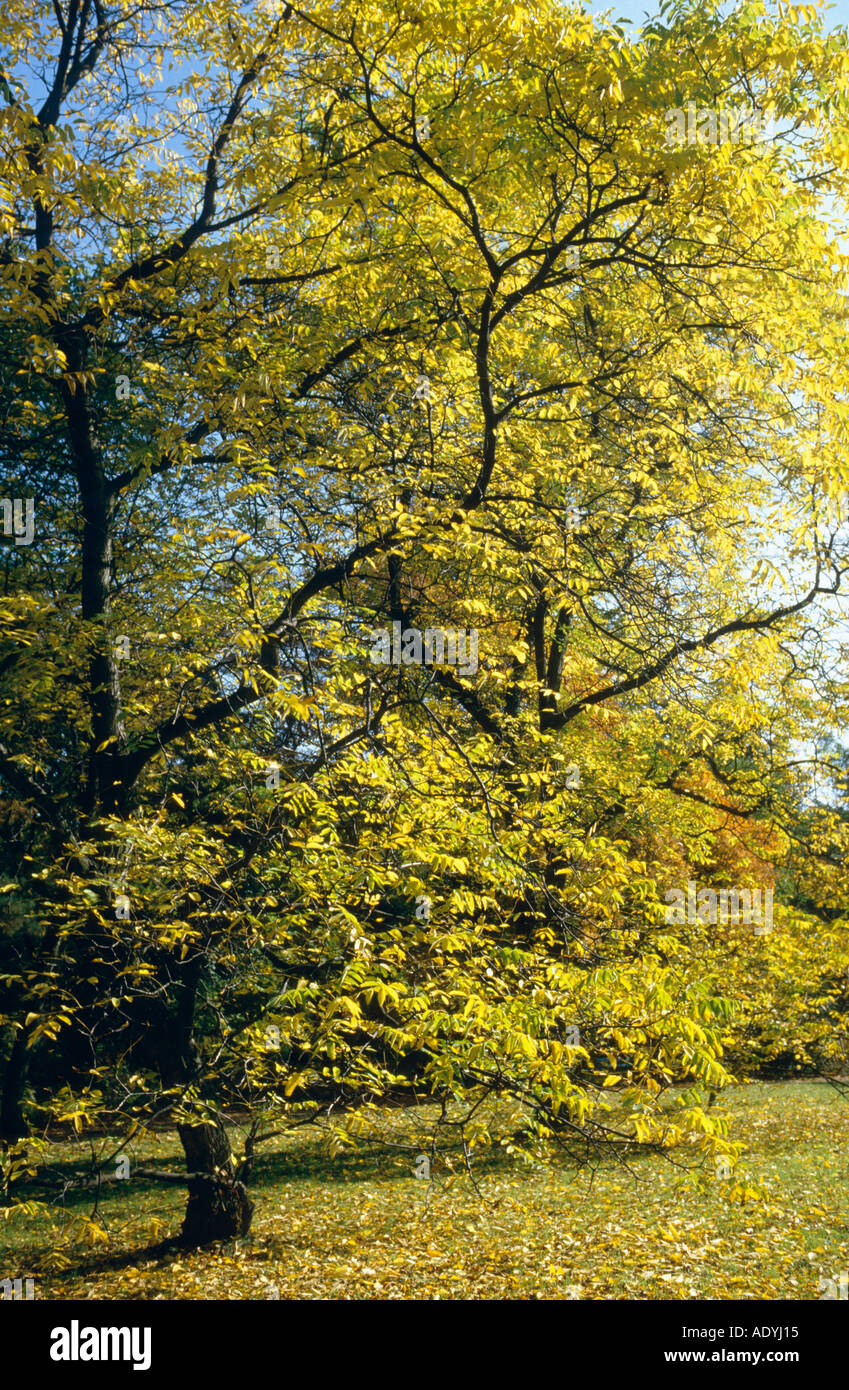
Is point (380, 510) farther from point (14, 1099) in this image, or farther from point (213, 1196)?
point (14, 1099)

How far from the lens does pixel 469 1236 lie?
9.48 meters

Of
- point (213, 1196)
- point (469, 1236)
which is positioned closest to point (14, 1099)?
point (213, 1196)

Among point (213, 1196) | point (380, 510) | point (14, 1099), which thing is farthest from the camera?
point (14, 1099)

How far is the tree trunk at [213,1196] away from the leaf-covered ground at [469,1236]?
17 cm

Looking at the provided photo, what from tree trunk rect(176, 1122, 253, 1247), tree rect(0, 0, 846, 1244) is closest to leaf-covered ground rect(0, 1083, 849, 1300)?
tree trunk rect(176, 1122, 253, 1247)

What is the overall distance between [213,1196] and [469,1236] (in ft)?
9.64

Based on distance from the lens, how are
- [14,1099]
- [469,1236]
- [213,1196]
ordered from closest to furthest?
1. [213,1196]
2. [469,1236]
3. [14,1099]

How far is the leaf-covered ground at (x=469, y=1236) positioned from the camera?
749 cm

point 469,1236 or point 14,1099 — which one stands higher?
point 14,1099

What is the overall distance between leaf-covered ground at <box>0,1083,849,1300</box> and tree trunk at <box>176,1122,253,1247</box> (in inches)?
6.6

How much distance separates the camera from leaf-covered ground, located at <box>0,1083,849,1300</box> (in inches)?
295

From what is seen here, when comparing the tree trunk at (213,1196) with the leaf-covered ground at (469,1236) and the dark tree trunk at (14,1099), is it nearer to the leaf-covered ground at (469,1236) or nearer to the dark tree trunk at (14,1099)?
the leaf-covered ground at (469,1236)

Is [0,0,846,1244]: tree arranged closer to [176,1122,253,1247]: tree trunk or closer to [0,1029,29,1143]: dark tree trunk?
[176,1122,253,1247]: tree trunk
